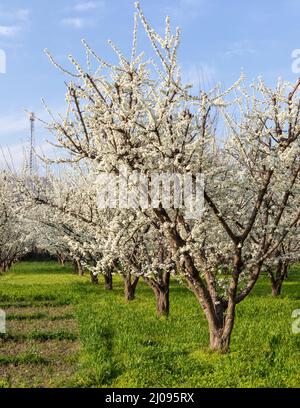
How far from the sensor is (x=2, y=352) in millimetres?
10586

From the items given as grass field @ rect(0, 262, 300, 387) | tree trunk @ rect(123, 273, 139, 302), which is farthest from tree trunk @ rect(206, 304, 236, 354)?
tree trunk @ rect(123, 273, 139, 302)

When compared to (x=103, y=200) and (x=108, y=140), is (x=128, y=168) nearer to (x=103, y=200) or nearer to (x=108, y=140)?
(x=108, y=140)

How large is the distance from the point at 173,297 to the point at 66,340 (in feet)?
24.8

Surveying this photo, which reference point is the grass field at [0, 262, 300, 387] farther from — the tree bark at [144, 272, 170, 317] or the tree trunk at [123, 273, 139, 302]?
the tree trunk at [123, 273, 139, 302]

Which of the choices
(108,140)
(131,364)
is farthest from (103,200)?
(131,364)
